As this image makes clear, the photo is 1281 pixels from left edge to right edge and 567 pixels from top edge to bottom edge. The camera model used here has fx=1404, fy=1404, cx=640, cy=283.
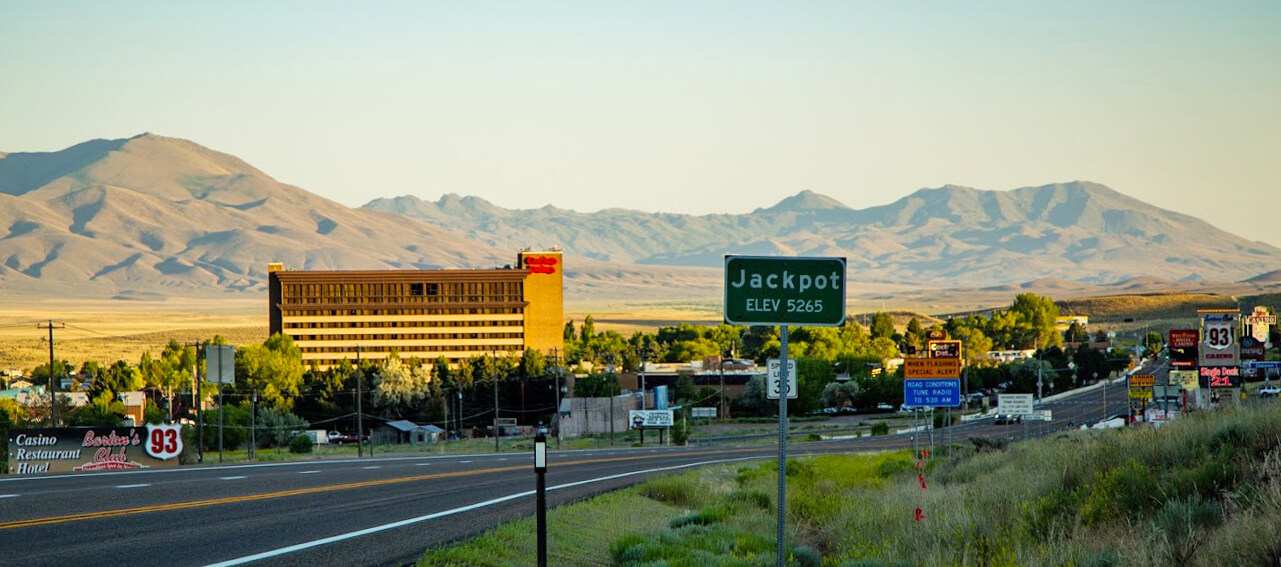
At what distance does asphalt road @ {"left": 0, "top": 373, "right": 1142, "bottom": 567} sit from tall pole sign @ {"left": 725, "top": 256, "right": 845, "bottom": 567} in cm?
472

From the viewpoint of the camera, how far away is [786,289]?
13.1 metres

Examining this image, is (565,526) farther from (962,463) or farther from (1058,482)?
(962,463)

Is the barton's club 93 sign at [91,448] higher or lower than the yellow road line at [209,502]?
lower

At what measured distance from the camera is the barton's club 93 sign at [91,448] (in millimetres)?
34594

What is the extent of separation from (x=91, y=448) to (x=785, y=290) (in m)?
27.5

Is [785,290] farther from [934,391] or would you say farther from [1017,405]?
[1017,405]

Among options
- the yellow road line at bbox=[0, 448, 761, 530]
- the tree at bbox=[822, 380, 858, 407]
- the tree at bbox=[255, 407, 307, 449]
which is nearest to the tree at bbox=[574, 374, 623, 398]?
the tree at bbox=[822, 380, 858, 407]

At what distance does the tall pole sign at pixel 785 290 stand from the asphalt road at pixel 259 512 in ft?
15.5

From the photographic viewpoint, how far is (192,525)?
16641 millimetres

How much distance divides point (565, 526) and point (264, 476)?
29.2ft

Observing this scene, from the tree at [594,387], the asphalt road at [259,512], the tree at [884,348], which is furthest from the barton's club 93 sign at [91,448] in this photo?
the tree at [884,348]

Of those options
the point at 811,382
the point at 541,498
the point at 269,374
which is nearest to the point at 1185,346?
the point at 811,382

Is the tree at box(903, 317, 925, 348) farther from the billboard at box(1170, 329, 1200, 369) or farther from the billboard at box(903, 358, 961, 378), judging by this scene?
the billboard at box(903, 358, 961, 378)

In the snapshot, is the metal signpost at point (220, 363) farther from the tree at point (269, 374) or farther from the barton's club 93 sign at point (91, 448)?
the tree at point (269, 374)
